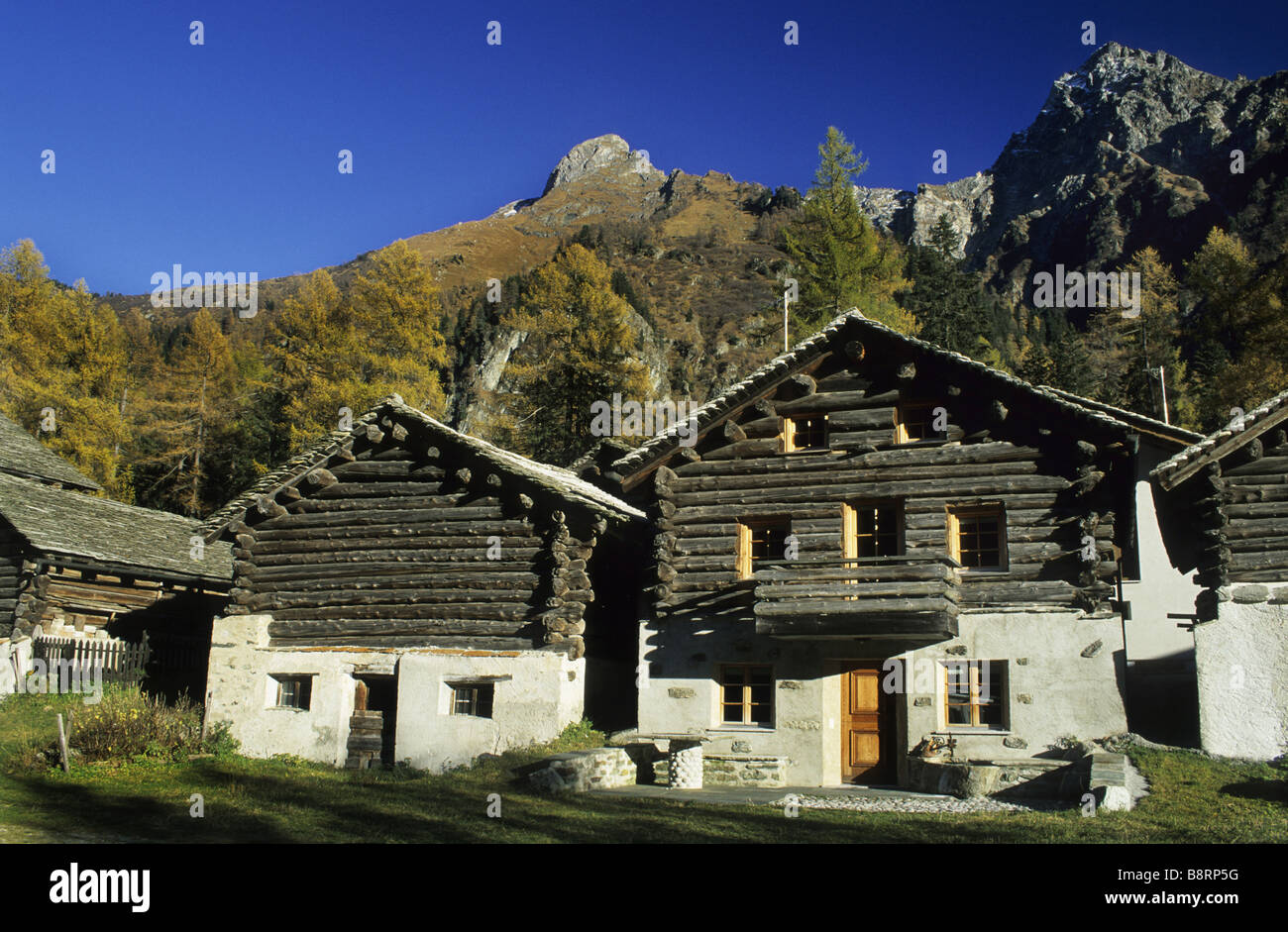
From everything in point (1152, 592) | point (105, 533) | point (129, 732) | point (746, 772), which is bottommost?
point (746, 772)

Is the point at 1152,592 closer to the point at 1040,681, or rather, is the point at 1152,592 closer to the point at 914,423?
the point at 914,423

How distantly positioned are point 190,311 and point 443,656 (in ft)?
514

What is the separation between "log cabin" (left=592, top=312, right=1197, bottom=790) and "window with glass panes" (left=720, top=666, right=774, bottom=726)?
1.6 inches

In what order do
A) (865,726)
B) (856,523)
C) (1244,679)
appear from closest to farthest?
1. (1244,679)
2. (865,726)
3. (856,523)

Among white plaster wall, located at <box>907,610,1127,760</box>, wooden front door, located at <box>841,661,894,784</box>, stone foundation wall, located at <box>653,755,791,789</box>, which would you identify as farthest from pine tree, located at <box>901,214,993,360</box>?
stone foundation wall, located at <box>653,755,791,789</box>

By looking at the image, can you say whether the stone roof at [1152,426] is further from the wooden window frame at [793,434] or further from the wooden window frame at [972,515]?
the wooden window frame at [793,434]

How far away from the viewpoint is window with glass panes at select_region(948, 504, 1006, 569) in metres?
21.2

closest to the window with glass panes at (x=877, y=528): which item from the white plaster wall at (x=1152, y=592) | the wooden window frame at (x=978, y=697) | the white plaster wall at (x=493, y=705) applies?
the wooden window frame at (x=978, y=697)

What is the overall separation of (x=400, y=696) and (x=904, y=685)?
1048 cm

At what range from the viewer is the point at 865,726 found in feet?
69.6

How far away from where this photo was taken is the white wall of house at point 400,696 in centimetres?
2123

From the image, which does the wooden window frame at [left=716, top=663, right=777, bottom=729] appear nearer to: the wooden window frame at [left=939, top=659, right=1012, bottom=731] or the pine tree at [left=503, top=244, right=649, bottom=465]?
the wooden window frame at [left=939, top=659, right=1012, bottom=731]

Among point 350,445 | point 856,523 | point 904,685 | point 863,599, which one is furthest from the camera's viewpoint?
point 350,445

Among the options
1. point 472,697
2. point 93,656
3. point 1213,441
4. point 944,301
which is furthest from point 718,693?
point 944,301
